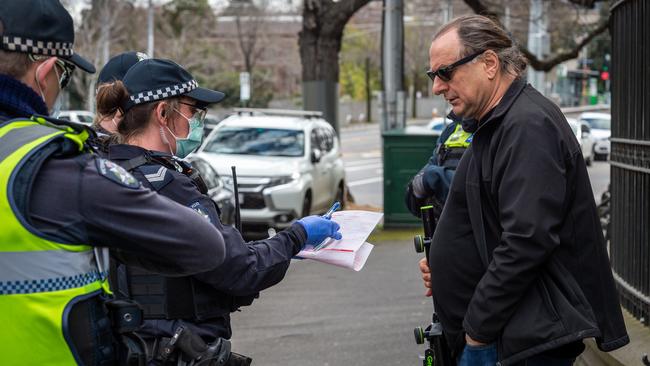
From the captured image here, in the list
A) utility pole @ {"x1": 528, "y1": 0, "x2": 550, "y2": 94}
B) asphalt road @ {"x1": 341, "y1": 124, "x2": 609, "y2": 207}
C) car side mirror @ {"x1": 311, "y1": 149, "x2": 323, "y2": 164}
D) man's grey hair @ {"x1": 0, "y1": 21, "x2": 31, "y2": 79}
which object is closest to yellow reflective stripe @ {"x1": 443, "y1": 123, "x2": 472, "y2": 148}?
man's grey hair @ {"x1": 0, "y1": 21, "x2": 31, "y2": 79}

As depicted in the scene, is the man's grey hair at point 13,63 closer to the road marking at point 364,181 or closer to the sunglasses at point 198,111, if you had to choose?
the sunglasses at point 198,111

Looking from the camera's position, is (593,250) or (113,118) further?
(113,118)

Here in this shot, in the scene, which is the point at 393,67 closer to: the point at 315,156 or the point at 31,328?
the point at 315,156

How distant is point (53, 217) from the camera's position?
7.48ft

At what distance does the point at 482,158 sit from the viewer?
3.22 metres

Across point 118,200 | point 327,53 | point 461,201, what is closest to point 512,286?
point 461,201

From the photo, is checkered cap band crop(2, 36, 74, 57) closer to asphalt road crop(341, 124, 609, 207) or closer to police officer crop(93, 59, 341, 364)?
police officer crop(93, 59, 341, 364)

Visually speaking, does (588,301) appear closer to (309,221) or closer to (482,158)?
(482,158)

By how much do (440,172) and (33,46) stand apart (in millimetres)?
3584

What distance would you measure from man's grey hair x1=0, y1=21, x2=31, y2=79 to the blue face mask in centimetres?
123

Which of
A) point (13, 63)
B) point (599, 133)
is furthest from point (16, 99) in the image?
point (599, 133)

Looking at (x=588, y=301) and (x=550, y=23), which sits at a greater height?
(x=550, y=23)

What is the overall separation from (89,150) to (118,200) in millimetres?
189

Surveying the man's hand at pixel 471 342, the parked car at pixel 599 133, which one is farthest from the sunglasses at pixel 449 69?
the parked car at pixel 599 133
